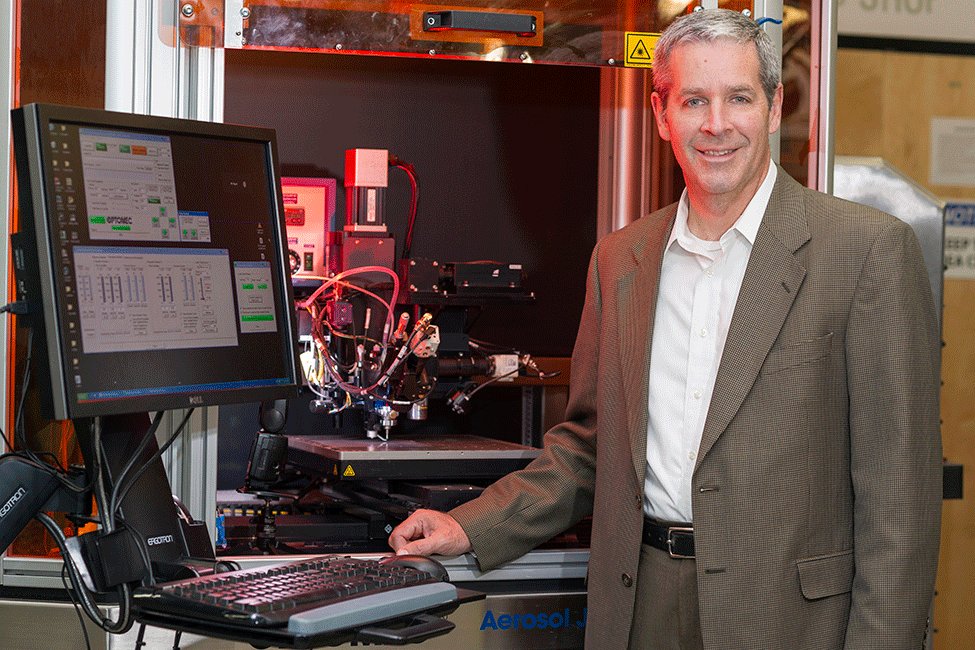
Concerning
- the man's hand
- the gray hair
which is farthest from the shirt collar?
the man's hand

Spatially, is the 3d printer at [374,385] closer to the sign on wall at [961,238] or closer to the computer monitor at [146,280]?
the computer monitor at [146,280]

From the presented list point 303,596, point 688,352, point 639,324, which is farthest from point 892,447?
point 303,596

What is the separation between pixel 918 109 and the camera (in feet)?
13.4

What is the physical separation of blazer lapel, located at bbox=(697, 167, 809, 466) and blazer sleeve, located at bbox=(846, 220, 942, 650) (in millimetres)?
109

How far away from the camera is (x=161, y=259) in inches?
56.2

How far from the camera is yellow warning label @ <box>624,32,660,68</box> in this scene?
2.13 metres

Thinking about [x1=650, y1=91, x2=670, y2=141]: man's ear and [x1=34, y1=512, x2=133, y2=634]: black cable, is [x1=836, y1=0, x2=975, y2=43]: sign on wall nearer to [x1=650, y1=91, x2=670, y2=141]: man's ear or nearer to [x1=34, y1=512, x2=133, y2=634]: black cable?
[x1=650, y1=91, x2=670, y2=141]: man's ear

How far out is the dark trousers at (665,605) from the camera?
162cm

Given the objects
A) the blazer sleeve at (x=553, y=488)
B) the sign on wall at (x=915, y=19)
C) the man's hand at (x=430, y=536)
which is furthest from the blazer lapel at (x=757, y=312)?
the sign on wall at (x=915, y=19)

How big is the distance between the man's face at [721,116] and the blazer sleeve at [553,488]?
1.12ft

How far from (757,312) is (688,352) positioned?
5.9 inches

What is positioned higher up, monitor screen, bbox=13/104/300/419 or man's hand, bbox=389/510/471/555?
monitor screen, bbox=13/104/300/419

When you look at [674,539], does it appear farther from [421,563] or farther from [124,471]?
[124,471]

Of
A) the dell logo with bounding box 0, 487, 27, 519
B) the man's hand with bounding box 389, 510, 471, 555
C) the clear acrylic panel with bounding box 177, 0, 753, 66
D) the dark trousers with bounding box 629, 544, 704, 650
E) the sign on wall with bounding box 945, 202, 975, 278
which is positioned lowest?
the dark trousers with bounding box 629, 544, 704, 650
